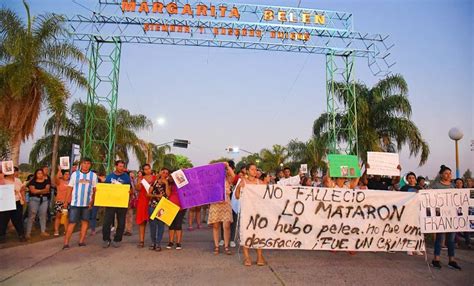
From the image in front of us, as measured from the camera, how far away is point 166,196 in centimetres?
837

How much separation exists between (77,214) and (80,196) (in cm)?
38

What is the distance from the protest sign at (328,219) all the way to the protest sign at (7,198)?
190 inches

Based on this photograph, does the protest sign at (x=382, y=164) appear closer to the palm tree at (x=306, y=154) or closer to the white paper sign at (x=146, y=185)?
the white paper sign at (x=146, y=185)

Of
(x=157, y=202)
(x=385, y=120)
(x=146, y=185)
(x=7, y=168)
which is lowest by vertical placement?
(x=157, y=202)

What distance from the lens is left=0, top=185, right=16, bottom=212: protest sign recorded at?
7.79 meters

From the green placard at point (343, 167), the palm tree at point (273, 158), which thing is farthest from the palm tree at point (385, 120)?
the palm tree at point (273, 158)

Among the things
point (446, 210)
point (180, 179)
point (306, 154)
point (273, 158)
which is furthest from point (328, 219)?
point (273, 158)

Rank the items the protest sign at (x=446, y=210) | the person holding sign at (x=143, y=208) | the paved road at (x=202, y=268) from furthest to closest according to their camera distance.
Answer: the person holding sign at (x=143, y=208) → the protest sign at (x=446, y=210) → the paved road at (x=202, y=268)

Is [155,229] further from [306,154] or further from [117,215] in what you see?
[306,154]

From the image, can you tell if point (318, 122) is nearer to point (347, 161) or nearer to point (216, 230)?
point (347, 161)

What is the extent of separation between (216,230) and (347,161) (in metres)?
5.41

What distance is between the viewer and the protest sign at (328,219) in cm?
675

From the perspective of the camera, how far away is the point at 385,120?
73.7 feet

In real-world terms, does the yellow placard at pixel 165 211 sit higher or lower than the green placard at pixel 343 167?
lower
